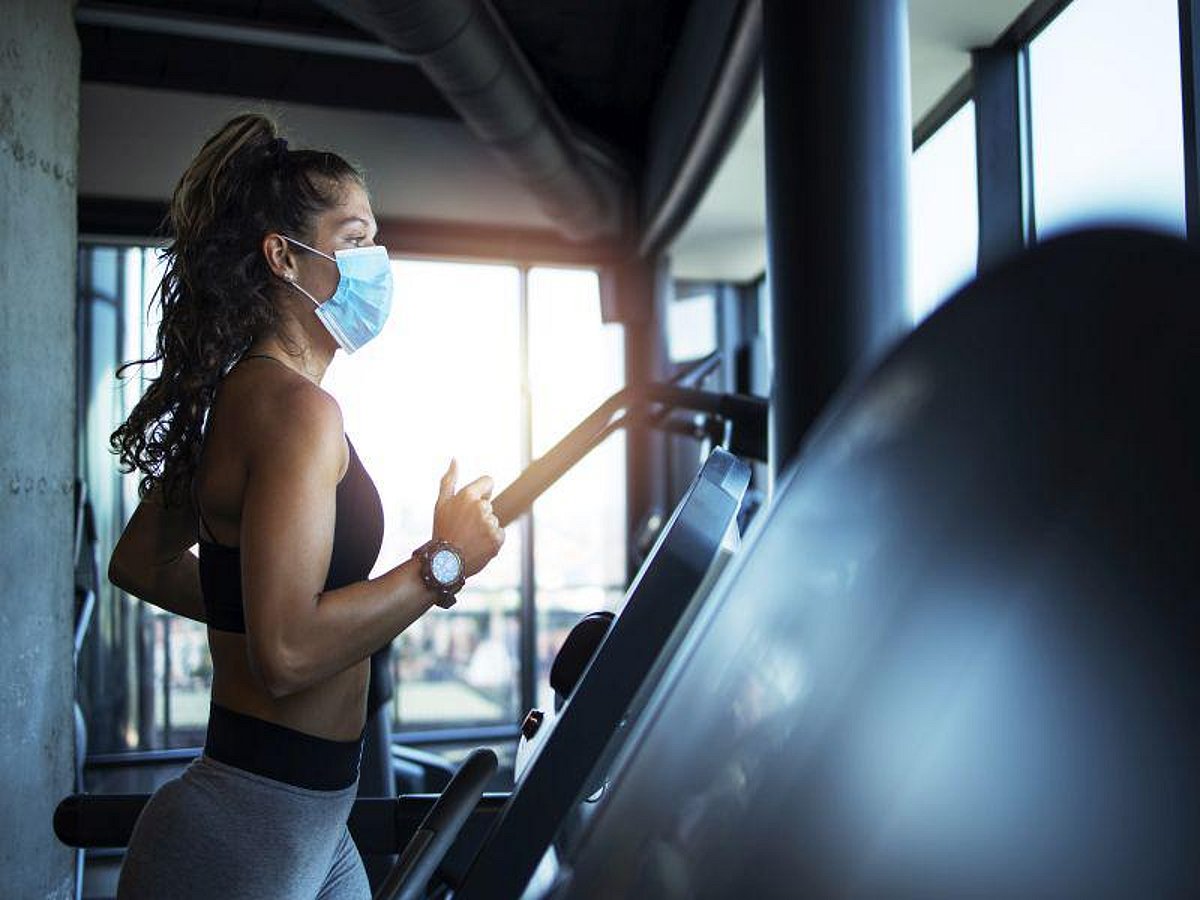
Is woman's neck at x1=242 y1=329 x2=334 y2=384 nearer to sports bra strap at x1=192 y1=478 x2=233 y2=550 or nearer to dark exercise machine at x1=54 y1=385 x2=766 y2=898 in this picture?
sports bra strap at x1=192 y1=478 x2=233 y2=550

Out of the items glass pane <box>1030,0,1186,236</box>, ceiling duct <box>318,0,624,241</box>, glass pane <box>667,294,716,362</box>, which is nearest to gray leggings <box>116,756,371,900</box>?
glass pane <box>1030,0,1186,236</box>

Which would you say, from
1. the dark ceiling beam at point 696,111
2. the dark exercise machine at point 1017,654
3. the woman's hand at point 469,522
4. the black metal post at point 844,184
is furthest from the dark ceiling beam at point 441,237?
the dark exercise machine at point 1017,654

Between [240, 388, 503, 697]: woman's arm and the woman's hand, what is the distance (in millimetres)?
125

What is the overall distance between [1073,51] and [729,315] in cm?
378

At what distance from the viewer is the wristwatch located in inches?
44.3

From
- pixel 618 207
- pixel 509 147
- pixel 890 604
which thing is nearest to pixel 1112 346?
pixel 890 604

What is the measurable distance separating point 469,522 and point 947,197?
2986 millimetres

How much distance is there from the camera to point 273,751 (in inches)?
41.2

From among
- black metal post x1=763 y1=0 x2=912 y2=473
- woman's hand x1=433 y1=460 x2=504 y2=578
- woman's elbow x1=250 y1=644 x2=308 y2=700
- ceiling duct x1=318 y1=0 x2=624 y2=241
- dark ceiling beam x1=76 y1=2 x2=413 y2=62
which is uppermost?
dark ceiling beam x1=76 y1=2 x2=413 y2=62

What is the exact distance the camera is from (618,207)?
555 cm

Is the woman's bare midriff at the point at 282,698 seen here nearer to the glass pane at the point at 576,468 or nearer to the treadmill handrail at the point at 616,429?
the treadmill handrail at the point at 616,429

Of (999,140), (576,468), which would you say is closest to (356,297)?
(999,140)

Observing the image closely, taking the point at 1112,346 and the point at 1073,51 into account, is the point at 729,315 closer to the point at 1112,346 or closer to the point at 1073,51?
the point at 1073,51

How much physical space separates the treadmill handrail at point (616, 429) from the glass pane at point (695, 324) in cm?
381
